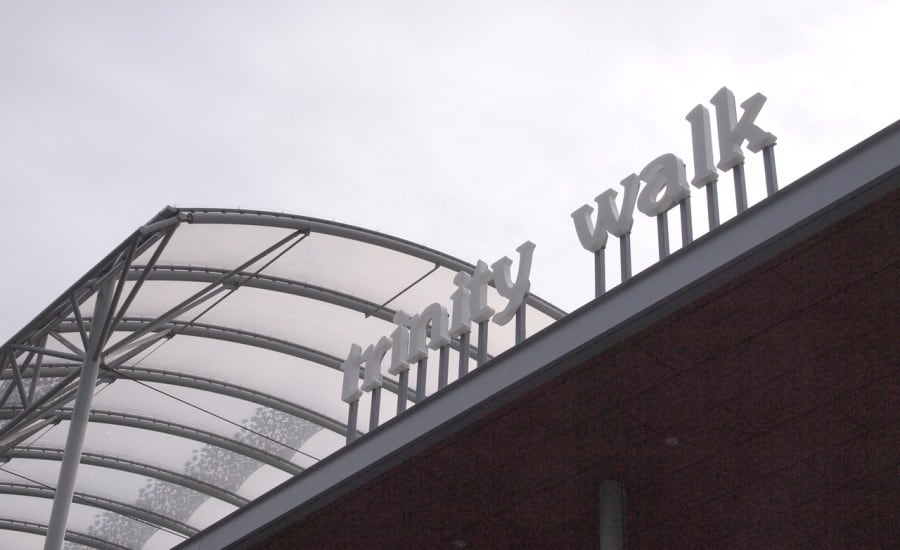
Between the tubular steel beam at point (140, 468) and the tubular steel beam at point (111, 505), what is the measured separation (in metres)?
1.83

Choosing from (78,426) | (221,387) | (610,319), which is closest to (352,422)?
(610,319)

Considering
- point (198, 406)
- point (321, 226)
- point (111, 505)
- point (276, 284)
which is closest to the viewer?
point (321, 226)

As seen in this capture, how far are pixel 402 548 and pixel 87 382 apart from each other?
30.8 ft

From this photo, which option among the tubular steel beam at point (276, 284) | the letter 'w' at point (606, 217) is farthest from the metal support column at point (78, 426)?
the letter 'w' at point (606, 217)

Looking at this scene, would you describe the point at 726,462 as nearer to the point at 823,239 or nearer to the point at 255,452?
the point at 823,239

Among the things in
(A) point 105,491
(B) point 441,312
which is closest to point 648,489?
(B) point 441,312

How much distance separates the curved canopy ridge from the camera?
79.4ft

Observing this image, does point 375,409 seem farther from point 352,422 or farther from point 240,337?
point 240,337

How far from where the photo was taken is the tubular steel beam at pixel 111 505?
33.9m

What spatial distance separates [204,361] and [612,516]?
16330 mm

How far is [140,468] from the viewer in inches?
1283

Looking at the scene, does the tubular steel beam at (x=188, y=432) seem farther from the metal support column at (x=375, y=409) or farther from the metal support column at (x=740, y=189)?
the metal support column at (x=740, y=189)

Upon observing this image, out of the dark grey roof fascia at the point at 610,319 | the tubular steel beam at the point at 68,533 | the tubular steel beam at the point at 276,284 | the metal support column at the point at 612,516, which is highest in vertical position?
the tubular steel beam at the point at 276,284

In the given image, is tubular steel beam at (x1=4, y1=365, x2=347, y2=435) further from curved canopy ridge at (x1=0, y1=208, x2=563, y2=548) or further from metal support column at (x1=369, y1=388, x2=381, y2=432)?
metal support column at (x1=369, y1=388, x2=381, y2=432)
